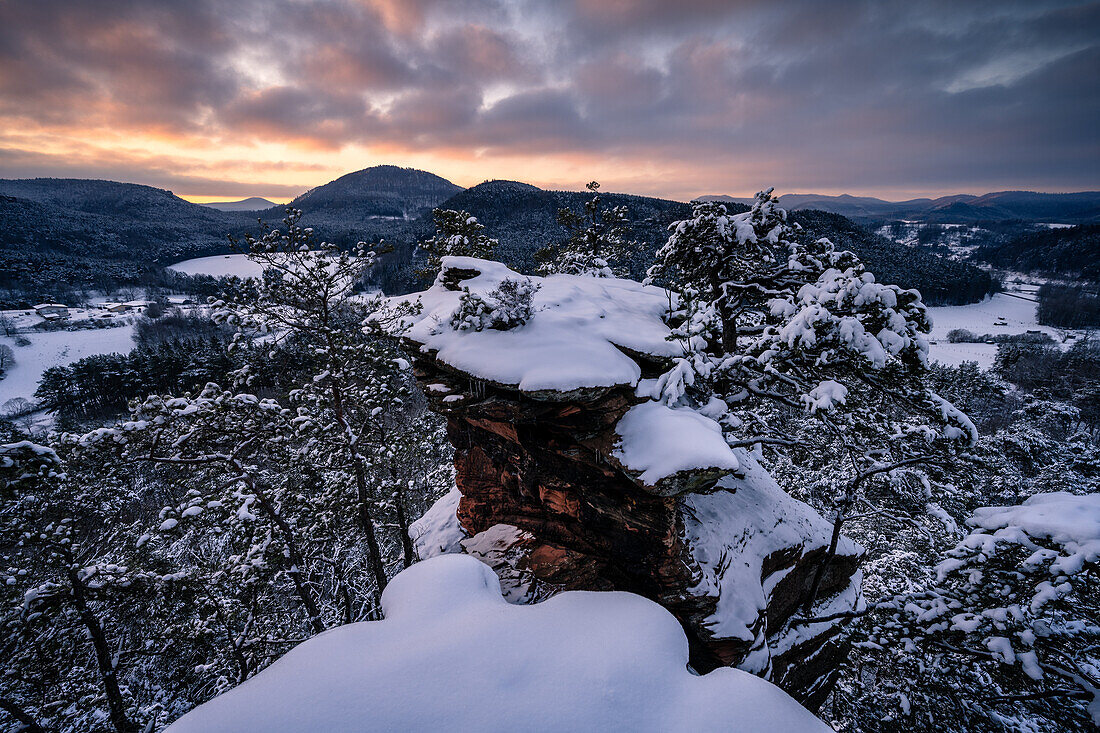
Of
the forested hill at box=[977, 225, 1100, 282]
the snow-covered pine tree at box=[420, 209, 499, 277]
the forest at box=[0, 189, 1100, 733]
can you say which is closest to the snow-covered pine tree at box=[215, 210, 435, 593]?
the forest at box=[0, 189, 1100, 733]

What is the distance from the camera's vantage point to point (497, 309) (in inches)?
310

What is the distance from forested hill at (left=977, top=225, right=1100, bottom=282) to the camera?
11566 centimetres

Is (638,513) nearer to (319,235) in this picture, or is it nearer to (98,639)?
(98,639)

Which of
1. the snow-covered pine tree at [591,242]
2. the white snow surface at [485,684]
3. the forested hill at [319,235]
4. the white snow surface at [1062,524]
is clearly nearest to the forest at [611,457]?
the white snow surface at [1062,524]

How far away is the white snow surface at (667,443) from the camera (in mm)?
6031

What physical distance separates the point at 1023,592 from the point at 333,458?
1368cm

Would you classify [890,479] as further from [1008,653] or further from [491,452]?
[491,452]

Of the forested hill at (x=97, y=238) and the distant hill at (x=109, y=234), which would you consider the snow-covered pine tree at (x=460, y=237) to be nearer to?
the distant hill at (x=109, y=234)

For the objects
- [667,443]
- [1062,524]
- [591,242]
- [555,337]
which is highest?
[591,242]

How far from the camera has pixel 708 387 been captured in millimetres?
7945

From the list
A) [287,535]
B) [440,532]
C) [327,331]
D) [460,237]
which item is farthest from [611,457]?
[460,237]

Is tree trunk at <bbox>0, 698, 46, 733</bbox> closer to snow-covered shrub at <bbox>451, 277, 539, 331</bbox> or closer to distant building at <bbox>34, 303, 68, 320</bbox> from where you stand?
snow-covered shrub at <bbox>451, 277, 539, 331</bbox>

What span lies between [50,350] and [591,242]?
9964 centimetres

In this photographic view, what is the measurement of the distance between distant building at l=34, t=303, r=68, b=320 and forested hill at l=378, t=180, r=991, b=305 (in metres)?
64.7
